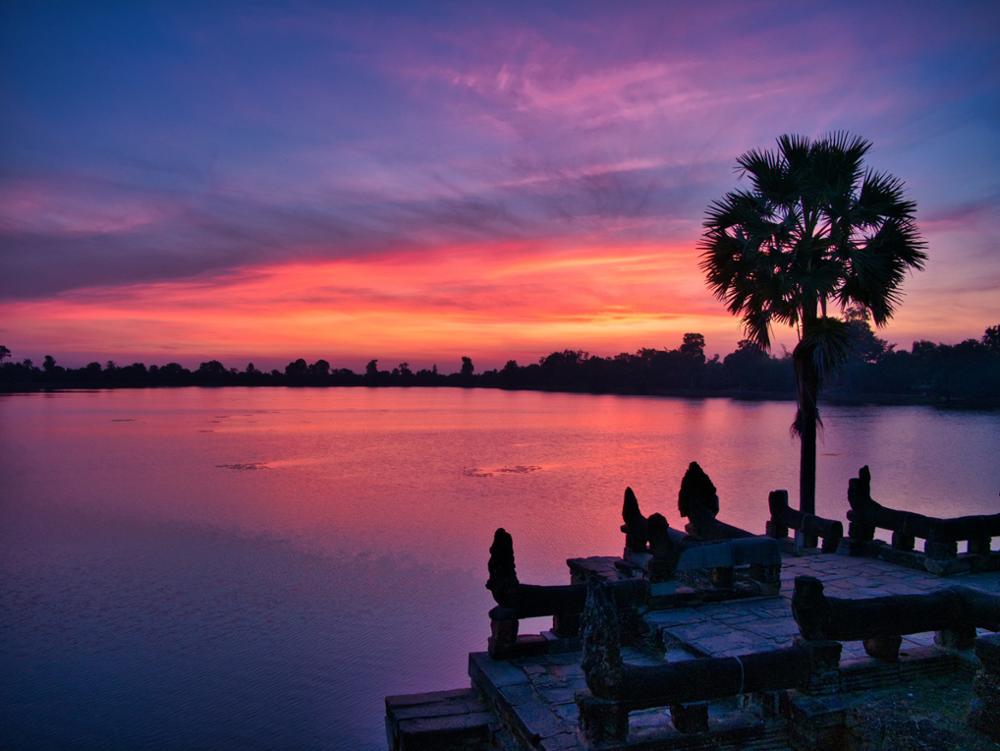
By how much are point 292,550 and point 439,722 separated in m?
14.9

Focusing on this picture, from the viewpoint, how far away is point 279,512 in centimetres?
2517

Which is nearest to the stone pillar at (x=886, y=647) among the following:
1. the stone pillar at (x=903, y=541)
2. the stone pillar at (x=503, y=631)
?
the stone pillar at (x=503, y=631)

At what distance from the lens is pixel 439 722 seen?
20.9 feet

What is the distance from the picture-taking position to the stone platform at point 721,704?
5.30 m

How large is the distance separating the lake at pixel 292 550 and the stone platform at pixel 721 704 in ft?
14.2

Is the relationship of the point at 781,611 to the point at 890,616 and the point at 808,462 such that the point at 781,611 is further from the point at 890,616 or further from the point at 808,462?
the point at 808,462

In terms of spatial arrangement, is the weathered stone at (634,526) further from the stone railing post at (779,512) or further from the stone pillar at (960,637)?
the stone railing post at (779,512)

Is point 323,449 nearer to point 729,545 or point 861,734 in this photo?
point 729,545

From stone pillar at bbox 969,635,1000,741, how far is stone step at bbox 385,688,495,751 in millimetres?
3955

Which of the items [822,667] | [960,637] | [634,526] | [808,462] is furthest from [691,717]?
[808,462]

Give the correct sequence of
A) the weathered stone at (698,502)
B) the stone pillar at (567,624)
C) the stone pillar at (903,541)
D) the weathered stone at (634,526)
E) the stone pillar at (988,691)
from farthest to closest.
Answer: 1. the stone pillar at (903,541)
2. the weathered stone at (698,502)
3. the weathered stone at (634,526)
4. the stone pillar at (567,624)
5. the stone pillar at (988,691)

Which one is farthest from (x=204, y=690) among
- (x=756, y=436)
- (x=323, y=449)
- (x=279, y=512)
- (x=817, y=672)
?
(x=756, y=436)

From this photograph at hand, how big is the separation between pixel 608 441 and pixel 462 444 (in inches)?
456

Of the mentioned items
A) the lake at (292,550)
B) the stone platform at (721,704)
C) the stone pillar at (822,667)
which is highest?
the stone pillar at (822,667)
